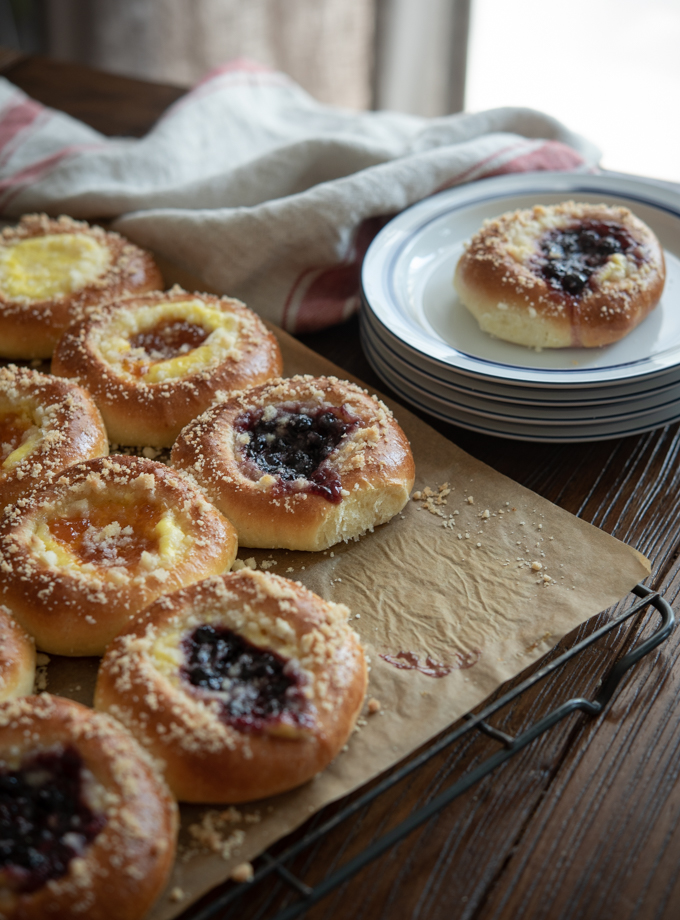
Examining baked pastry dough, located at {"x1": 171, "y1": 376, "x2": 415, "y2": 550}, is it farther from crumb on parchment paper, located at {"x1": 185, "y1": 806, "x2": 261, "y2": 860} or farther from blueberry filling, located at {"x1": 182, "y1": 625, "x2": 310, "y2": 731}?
crumb on parchment paper, located at {"x1": 185, "y1": 806, "x2": 261, "y2": 860}

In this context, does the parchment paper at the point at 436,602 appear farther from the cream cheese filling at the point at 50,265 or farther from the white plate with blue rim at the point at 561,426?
the cream cheese filling at the point at 50,265

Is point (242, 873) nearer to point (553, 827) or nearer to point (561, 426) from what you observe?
point (553, 827)

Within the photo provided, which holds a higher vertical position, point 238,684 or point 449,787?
point 238,684

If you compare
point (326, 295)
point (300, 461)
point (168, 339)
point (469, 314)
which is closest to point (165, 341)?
point (168, 339)

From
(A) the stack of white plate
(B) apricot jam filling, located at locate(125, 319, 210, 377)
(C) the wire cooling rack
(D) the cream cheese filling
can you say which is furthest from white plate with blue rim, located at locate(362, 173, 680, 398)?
(D) the cream cheese filling

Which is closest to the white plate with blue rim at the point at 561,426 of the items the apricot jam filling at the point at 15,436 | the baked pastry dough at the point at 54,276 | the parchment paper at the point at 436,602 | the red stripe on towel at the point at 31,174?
the parchment paper at the point at 436,602

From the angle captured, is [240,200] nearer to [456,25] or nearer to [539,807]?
[539,807]
